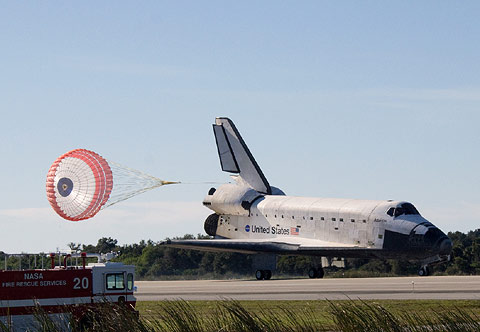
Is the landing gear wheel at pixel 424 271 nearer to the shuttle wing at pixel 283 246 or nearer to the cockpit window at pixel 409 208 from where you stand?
→ the shuttle wing at pixel 283 246

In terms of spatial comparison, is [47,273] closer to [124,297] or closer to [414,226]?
[124,297]

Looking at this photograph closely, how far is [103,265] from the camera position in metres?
24.5

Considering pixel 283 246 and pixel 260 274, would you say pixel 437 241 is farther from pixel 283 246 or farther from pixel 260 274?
pixel 260 274

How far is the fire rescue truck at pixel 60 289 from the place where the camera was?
73.8ft

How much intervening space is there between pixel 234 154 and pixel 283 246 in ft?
40.3

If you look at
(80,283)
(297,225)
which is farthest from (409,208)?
(80,283)

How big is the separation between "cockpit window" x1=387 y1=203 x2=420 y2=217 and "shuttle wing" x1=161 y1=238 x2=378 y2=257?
2.54m

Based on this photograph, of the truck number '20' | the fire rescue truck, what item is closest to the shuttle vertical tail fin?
the fire rescue truck

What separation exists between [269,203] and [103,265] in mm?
35432

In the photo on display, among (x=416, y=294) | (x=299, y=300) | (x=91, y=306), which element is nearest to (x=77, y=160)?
(x=299, y=300)

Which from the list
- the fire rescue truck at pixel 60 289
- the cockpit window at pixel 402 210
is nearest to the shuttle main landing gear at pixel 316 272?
the cockpit window at pixel 402 210

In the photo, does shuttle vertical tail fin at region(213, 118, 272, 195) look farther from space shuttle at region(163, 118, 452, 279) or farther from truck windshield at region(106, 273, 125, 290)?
truck windshield at region(106, 273, 125, 290)

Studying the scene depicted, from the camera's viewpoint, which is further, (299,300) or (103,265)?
(299,300)

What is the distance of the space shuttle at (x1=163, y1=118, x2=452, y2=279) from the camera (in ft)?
162
